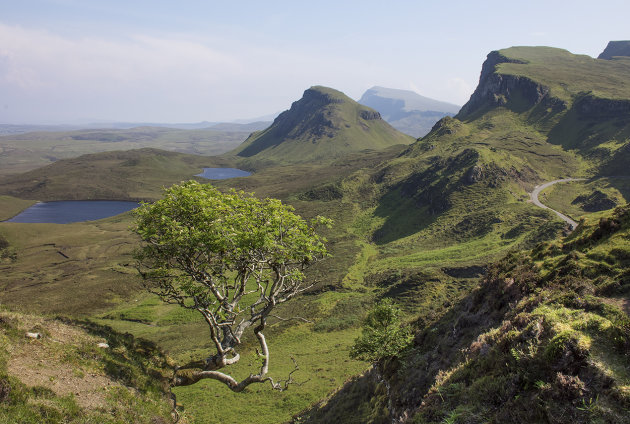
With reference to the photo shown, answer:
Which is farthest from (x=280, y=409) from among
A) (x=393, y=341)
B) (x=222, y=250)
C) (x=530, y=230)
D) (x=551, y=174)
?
(x=551, y=174)

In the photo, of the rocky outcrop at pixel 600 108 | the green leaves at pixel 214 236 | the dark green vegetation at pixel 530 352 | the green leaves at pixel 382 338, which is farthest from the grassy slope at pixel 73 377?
the rocky outcrop at pixel 600 108

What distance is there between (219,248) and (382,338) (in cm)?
1467

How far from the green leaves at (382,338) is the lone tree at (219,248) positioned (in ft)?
30.8

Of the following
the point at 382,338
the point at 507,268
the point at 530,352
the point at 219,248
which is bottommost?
the point at 382,338

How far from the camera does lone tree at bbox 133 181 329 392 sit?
14859 millimetres

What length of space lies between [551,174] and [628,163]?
907 inches

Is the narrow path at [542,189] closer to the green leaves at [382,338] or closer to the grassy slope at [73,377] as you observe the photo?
the green leaves at [382,338]

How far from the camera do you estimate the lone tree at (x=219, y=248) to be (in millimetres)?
14859

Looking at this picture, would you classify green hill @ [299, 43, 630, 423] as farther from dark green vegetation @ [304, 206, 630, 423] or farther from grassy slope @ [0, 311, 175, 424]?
grassy slope @ [0, 311, 175, 424]

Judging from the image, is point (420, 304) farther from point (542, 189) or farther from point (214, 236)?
point (542, 189)

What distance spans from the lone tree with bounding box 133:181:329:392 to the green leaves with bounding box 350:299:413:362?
30.8ft

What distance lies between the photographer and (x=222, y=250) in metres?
15.5

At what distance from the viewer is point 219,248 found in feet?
49.4

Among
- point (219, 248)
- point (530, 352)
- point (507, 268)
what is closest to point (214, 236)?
point (219, 248)
